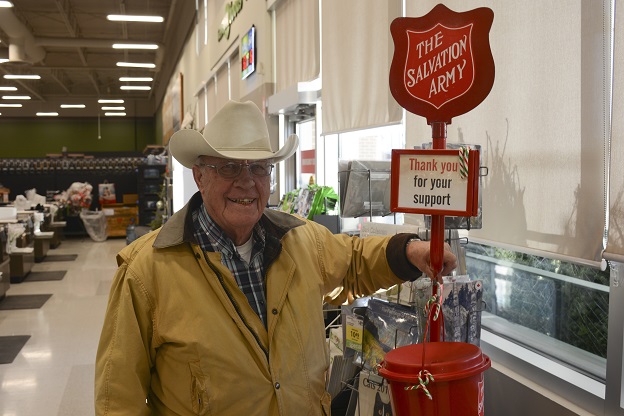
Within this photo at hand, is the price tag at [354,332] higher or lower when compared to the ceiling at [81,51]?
lower

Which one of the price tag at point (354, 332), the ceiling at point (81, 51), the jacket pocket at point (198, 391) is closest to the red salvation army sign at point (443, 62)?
the jacket pocket at point (198, 391)

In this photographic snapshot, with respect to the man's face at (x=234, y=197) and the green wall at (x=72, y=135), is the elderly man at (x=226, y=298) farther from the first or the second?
the green wall at (x=72, y=135)

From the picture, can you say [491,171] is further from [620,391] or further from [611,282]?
[620,391]

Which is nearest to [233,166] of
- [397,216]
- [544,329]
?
[544,329]

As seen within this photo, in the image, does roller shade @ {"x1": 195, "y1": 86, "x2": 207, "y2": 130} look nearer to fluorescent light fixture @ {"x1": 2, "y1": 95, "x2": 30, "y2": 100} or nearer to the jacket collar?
the jacket collar

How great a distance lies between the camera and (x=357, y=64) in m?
4.34

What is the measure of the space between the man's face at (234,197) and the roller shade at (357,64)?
1.94m

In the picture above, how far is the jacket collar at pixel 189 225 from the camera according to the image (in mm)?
1910

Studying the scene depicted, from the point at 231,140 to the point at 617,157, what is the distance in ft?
3.95

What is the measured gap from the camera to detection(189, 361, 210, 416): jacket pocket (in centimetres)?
181

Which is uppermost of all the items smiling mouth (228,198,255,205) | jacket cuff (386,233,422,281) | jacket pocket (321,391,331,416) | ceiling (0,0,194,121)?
ceiling (0,0,194,121)

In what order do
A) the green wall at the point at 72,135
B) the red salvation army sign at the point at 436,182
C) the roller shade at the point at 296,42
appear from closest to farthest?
1. the red salvation army sign at the point at 436,182
2. the roller shade at the point at 296,42
3. the green wall at the point at 72,135

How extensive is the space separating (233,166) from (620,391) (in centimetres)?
147

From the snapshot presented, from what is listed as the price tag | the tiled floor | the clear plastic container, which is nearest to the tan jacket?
the price tag
